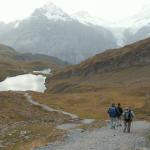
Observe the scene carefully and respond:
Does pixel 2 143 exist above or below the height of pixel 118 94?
below

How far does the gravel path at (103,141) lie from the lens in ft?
139

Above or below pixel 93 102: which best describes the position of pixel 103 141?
below

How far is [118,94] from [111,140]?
107 m

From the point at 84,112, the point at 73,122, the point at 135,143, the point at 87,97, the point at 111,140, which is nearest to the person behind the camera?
the point at 135,143

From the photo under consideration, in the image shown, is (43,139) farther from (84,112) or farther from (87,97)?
(87,97)

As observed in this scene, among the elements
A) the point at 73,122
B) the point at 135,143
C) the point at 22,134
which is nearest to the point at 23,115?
the point at 73,122

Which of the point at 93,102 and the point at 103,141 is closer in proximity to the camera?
the point at 103,141

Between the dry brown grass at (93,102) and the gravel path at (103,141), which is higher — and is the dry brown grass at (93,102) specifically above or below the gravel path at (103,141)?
above

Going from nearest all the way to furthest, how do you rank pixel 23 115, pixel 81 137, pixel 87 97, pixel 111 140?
pixel 111 140 < pixel 81 137 < pixel 23 115 < pixel 87 97

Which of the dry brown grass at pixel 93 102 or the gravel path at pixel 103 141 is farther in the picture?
the dry brown grass at pixel 93 102

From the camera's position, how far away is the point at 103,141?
46.1 meters

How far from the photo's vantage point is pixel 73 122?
7788cm

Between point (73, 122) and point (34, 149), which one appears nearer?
point (34, 149)

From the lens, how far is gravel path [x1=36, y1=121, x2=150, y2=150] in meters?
42.3
